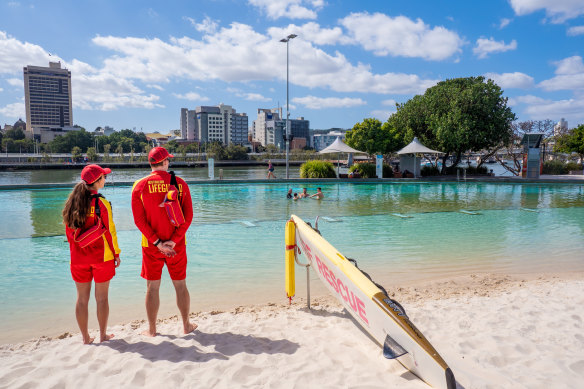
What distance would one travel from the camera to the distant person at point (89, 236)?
345 centimetres

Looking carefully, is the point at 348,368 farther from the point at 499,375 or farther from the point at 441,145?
the point at 441,145

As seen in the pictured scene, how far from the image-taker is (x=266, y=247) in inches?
342

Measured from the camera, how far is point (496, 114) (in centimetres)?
3075

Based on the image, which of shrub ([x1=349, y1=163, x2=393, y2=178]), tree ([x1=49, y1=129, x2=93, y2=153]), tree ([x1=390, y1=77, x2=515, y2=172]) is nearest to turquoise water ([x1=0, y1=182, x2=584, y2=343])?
shrub ([x1=349, y1=163, x2=393, y2=178])

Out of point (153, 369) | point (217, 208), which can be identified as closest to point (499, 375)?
point (153, 369)

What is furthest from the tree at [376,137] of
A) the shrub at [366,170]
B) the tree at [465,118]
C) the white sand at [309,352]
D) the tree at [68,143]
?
the tree at [68,143]

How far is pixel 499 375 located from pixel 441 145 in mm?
31142

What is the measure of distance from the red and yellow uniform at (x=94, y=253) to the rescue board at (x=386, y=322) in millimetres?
2014

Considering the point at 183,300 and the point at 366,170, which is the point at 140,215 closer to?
the point at 183,300

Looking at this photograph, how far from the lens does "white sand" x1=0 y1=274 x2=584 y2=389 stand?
9.93 ft

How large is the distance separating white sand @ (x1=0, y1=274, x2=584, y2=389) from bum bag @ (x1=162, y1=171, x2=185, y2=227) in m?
1.21

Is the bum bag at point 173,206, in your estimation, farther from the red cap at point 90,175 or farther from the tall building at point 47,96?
the tall building at point 47,96

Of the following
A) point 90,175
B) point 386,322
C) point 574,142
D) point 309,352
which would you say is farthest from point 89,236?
point 574,142

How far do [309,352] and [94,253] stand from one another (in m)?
2.16
